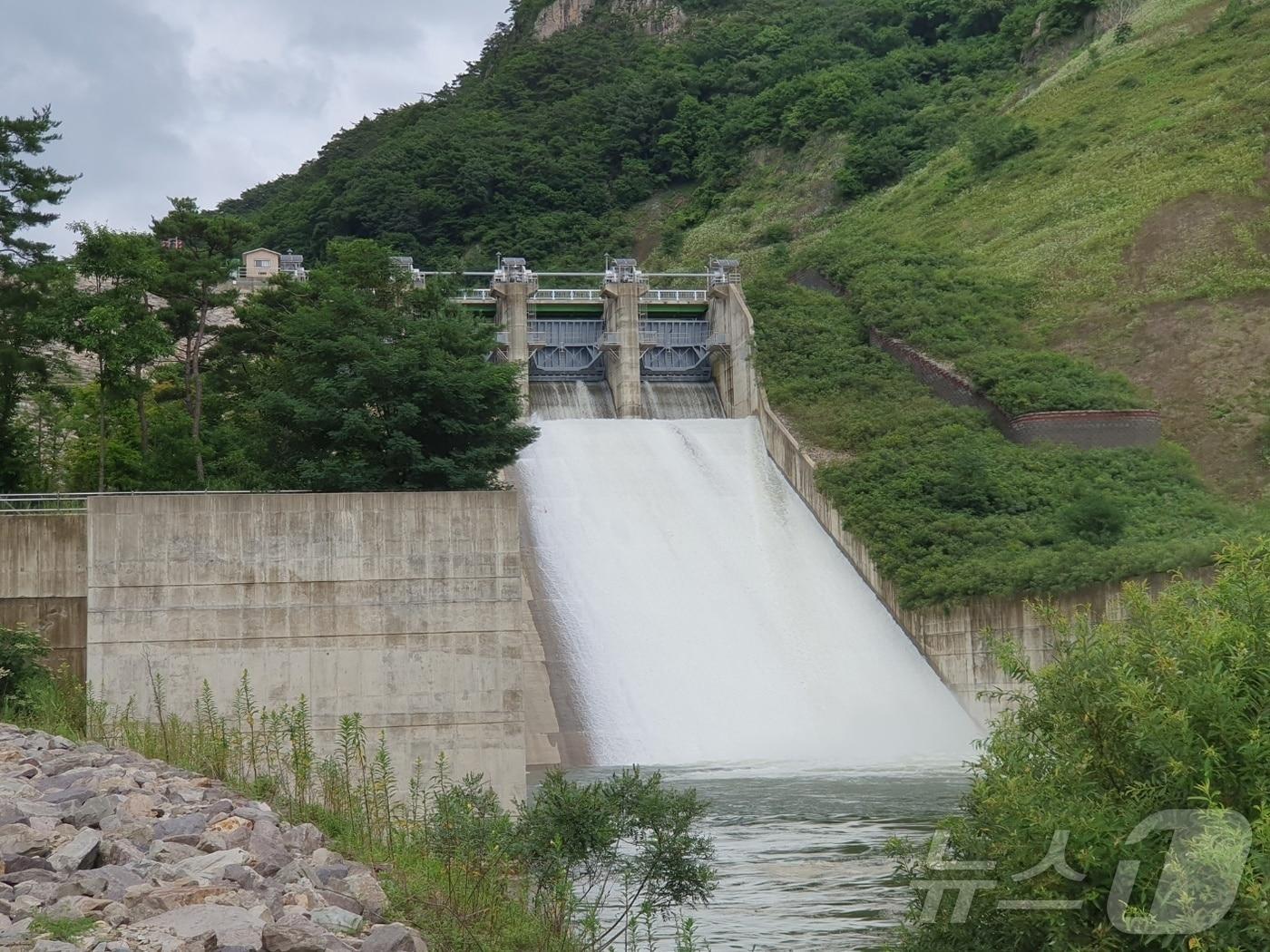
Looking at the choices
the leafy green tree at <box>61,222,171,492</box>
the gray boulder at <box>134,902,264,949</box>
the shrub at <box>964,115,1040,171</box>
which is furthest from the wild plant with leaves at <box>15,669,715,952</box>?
the shrub at <box>964,115,1040,171</box>

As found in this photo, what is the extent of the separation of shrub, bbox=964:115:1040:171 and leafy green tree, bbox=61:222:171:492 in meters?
36.9

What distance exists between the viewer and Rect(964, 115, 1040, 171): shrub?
58000 mm

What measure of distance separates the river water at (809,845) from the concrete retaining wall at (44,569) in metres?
8.38

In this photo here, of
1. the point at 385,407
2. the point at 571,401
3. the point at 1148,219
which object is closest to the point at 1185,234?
the point at 1148,219

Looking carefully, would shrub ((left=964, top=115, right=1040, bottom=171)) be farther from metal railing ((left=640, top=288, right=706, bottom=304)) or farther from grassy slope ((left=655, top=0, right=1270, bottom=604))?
metal railing ((left=640, top=288, right=706, bottom=304))

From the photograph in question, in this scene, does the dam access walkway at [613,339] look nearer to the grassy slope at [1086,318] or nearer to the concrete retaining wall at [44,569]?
the grassy slope at [1086,318]

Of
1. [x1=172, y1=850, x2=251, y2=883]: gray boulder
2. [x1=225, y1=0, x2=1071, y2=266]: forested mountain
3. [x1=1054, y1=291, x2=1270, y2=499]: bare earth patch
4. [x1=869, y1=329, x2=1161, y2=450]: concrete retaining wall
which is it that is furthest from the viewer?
[x1=225, y1=0, x2=1071, y2=266]: forested mountain

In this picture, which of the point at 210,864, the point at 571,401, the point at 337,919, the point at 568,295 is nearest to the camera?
the point at 337,919

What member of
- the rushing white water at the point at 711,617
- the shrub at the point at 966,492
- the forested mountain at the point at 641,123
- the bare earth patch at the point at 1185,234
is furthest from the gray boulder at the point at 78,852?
the forested mountain at the point at 641,123

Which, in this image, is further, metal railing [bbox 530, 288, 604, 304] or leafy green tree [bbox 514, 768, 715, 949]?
metal railing [bbox 530, 288, 604, 304]

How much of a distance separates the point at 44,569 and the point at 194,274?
14064mm

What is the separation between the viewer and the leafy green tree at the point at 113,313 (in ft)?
89.5

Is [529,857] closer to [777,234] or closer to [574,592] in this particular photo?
[574,592]

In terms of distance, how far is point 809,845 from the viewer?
60.4ft
